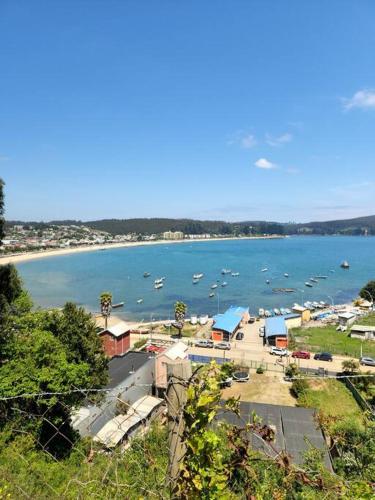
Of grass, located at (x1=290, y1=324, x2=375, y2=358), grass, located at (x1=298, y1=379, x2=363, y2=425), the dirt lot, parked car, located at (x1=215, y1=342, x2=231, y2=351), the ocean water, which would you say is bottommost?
the ocean water

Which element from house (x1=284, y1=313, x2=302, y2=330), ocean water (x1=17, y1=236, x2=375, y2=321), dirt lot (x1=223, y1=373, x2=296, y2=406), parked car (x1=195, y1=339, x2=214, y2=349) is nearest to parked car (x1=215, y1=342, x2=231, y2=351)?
parked car (x1=195, y1=339, x2=214, y2=349)

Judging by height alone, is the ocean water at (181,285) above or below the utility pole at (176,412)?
below

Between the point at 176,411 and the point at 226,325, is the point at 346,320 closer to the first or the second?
the point at 226,325

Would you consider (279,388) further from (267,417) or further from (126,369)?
(126,369)

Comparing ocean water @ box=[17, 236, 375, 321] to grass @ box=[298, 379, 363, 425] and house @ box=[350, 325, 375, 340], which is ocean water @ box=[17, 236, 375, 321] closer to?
house @ box=[350, 325, 375, 340]

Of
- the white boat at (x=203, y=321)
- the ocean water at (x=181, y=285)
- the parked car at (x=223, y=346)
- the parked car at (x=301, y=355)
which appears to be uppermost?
the parked car at (x=301, y=355)

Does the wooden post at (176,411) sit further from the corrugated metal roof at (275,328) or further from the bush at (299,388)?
the corrugated metal roof at (275,328)

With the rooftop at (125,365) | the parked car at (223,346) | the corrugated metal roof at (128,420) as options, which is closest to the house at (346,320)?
the parked car at (223,346)
